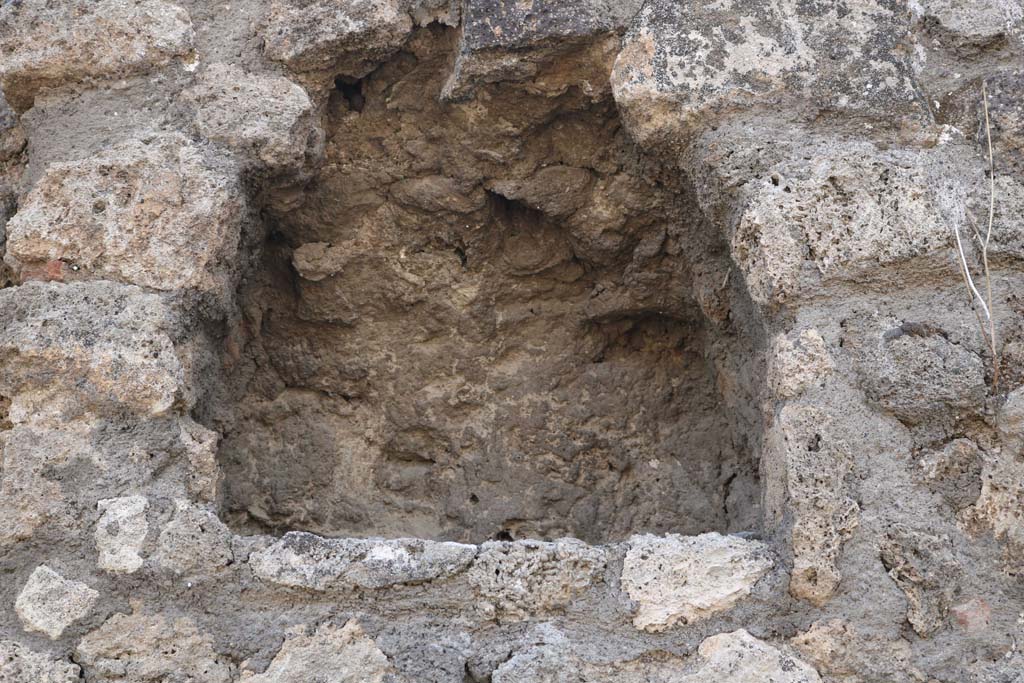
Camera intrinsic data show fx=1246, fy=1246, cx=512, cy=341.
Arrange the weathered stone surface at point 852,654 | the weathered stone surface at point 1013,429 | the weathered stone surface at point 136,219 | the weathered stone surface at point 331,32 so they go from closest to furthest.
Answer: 1. the weathered stone surface at point 852,654
2. the weathered stone surface at point 1013,429
3. the weathered stone surface at point 136,219
4. the weathered stone surface at point 331,32

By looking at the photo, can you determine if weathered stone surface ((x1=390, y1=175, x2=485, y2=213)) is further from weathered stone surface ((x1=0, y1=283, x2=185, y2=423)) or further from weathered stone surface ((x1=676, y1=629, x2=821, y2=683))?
weathered stone surface ((x1=676, y1=629, x2=821, y2=683))

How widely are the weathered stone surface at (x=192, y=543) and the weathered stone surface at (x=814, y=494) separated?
0.82 meters

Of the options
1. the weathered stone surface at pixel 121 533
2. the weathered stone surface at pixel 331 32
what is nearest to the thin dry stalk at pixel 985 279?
the weathered stone surface at pixel 331 32

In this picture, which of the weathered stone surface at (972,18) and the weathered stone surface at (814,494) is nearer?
the weathered stone surface at (814,494)

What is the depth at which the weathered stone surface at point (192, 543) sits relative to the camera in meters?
1.80

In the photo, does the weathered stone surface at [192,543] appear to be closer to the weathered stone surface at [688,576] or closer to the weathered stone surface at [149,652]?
the weathered stone surface at [149,652]

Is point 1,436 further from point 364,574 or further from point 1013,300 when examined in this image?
point 1013,300

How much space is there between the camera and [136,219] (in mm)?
1987

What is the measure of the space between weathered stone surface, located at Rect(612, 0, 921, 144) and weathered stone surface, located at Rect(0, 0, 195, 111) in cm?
78

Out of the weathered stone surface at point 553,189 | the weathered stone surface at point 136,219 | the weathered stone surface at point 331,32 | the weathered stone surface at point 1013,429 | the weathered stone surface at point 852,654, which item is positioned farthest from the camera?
the weathered stone surface at point 553,189

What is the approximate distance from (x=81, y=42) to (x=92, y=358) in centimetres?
58

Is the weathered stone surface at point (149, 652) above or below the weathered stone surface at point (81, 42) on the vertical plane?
below

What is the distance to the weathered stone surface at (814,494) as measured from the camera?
1748 millimetres

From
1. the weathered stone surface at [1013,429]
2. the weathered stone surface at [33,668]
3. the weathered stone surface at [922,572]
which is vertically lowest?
the weathered stone surface at [33,668]
